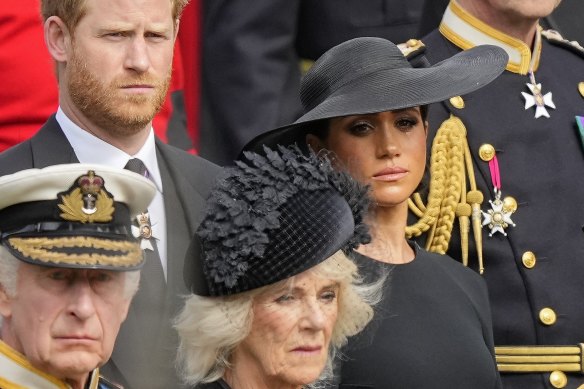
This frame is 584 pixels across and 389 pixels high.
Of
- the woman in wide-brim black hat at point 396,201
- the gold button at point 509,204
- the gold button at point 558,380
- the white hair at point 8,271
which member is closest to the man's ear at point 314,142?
the woman in wide-brim black hat at point 396,201

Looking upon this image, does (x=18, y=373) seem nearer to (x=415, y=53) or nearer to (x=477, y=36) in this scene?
(x=415, y=53)

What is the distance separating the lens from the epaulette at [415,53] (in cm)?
518

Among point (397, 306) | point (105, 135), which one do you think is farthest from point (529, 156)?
point (105, 135)

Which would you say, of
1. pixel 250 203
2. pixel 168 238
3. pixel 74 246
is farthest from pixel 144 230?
pixel 74 246

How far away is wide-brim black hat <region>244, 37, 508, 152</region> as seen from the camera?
4.68 meters

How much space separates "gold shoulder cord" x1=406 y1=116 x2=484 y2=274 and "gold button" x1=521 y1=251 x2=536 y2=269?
132mm

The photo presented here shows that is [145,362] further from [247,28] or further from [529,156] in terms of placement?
[247,28]

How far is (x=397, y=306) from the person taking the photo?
465cm

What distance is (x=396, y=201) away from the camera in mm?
4723

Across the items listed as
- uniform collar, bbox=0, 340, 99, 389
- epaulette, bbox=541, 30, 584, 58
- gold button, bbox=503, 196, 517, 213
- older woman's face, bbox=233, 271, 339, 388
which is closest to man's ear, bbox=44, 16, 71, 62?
older woman's face, bbox=233, 271, 339, 388

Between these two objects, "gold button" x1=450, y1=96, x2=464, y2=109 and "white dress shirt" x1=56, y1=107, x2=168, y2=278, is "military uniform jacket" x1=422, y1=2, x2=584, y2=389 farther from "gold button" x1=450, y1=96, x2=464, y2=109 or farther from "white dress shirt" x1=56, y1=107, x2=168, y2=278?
"white dress shirt" x1=56, y1=107, x2=168, y2=278

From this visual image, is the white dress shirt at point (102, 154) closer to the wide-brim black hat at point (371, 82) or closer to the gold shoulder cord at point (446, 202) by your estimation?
the wide-brim black hat at point (371, 82)

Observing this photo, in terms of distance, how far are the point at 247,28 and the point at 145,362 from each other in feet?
6.85

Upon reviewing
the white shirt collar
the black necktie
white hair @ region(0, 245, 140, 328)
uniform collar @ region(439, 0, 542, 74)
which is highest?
uniform collar @ region(439, 0, 542, 74)
